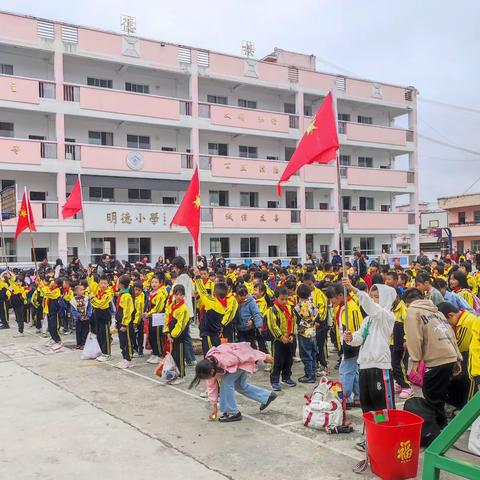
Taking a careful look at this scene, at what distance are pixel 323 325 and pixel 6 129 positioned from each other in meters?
20.3

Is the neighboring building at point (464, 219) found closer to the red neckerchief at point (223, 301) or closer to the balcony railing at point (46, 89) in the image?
the balcony railing at point (46, 89)

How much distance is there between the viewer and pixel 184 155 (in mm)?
27188

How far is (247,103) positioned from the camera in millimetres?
30609

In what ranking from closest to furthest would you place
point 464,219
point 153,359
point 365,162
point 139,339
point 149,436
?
1. point 149,436
2. point 153,359
3. point 139,339
4. point 365,162
5. point 464,219

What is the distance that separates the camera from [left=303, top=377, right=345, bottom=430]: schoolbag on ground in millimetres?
5773

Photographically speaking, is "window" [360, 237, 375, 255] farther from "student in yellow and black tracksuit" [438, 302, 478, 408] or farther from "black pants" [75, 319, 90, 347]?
"student in yellow and black tracksuit" [438, 302, 478, 408]

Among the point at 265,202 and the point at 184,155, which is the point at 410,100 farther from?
the point at 184,155

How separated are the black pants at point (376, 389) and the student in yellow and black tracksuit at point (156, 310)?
4.75 m

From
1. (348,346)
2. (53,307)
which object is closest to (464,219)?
(53,307)

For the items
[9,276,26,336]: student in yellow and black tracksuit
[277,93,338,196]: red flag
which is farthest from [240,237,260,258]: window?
[277,93,338,196]: red flag

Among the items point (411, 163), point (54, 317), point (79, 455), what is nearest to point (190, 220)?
point (54, 317)

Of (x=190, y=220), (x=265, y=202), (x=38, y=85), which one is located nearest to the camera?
(x=190, y=220)

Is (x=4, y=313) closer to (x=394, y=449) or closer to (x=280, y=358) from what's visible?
(x=280, y=358)

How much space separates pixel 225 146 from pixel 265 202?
3.96 m
